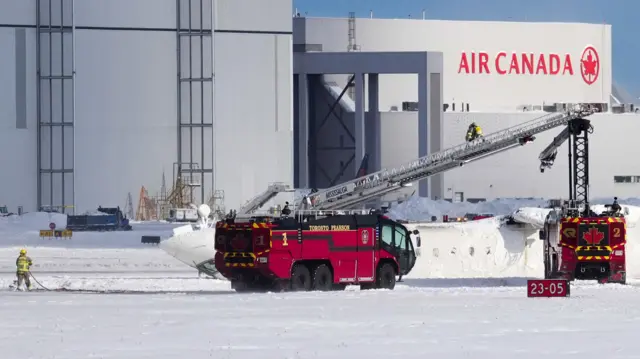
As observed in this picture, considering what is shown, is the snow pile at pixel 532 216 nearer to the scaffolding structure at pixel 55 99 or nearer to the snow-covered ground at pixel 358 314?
the snow-covered ground at pixel 358 314

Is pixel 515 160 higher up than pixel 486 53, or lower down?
lower down

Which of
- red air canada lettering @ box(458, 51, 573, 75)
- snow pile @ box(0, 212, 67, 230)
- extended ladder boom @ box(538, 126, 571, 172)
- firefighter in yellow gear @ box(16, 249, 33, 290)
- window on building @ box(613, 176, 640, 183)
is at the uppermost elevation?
red air canada lettering @ box(458, 51, 573, 75)

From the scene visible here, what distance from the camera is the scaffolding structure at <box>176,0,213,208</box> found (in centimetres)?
9769

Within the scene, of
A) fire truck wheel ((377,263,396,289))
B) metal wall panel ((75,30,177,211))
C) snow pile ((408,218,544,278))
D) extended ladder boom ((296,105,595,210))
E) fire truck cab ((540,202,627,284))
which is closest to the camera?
fire truck wheel ((377,263,396,289))

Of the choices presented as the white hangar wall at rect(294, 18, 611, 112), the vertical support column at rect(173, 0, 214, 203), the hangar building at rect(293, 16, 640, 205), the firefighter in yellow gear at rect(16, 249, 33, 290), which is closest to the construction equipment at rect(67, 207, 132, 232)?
the vertical support column at rect(173, 0, 214, 203)

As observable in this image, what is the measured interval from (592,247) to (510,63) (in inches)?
3210

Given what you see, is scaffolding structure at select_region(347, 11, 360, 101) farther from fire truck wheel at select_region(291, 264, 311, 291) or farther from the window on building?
fire truck wheel at select_region(291, 264, 311, 291)

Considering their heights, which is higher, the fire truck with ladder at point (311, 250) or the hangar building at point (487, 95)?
the hangar building at point (487, 95)

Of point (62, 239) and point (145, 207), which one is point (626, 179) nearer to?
point (145, 207)

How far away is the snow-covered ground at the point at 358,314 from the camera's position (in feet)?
78.6

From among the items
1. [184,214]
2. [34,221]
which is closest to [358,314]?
[34,221]

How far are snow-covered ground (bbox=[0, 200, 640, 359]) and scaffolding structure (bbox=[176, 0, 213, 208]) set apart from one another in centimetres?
4281

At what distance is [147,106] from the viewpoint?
97.7 metres

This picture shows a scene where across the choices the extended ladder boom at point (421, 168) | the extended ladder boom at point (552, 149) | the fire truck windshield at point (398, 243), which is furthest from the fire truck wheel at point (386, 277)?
the extended ladder boom at point (552, 149)
